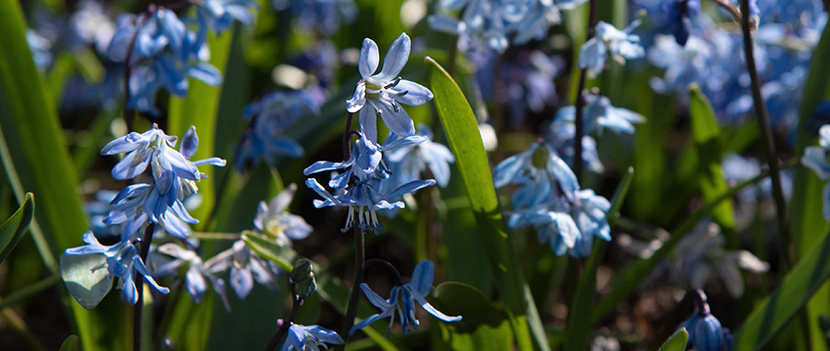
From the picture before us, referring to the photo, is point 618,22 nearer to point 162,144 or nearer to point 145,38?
point 145,38

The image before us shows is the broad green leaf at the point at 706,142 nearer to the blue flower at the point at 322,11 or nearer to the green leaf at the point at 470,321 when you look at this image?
the green leaf at the point at 470,321

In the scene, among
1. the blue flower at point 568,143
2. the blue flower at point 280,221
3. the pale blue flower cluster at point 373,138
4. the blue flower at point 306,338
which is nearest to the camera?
the pale blue flower cluster at point 373,138

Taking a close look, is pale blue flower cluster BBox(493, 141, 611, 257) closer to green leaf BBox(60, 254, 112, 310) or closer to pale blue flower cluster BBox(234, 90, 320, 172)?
pale blue flower cluster BBox(234, 90, 320, 172)

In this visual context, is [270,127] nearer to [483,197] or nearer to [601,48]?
[483,197]

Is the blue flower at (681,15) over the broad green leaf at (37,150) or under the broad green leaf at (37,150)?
over

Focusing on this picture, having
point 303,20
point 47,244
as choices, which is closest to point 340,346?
point 47,244

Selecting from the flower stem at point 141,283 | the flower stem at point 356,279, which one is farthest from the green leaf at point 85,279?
the flower stem at point 356,279
